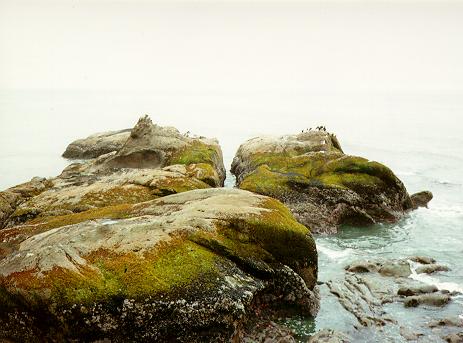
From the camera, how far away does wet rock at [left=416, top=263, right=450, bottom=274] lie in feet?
87.1

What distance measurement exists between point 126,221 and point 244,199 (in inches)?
240

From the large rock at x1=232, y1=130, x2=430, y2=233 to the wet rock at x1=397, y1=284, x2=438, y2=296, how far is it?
35.0ft

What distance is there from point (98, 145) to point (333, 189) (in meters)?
43.4

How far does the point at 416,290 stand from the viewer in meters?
23.4

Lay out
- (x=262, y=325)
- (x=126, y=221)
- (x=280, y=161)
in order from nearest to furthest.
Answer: (x=262, y=325)
(x=126, y=221)
(x=280, y=161)

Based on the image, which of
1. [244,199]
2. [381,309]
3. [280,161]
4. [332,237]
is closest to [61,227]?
[244,199]

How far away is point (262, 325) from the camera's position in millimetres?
19453

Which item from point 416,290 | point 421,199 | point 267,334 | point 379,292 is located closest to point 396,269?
point 416,290

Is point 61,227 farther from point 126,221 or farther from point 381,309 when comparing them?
point 381,309

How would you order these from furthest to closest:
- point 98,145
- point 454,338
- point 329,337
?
1. point 98,145
2. point 329,337
3. point 454,338

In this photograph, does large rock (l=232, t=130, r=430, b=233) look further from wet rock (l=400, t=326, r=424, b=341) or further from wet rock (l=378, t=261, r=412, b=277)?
wet rock (l=400, t=326, r=424, b=341)

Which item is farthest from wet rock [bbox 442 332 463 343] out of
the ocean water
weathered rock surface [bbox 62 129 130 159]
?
weathered rock surface [bbox 62 129 130 159]

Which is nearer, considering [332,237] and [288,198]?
[332,237]

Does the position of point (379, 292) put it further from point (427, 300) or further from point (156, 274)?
point (156, 274)
